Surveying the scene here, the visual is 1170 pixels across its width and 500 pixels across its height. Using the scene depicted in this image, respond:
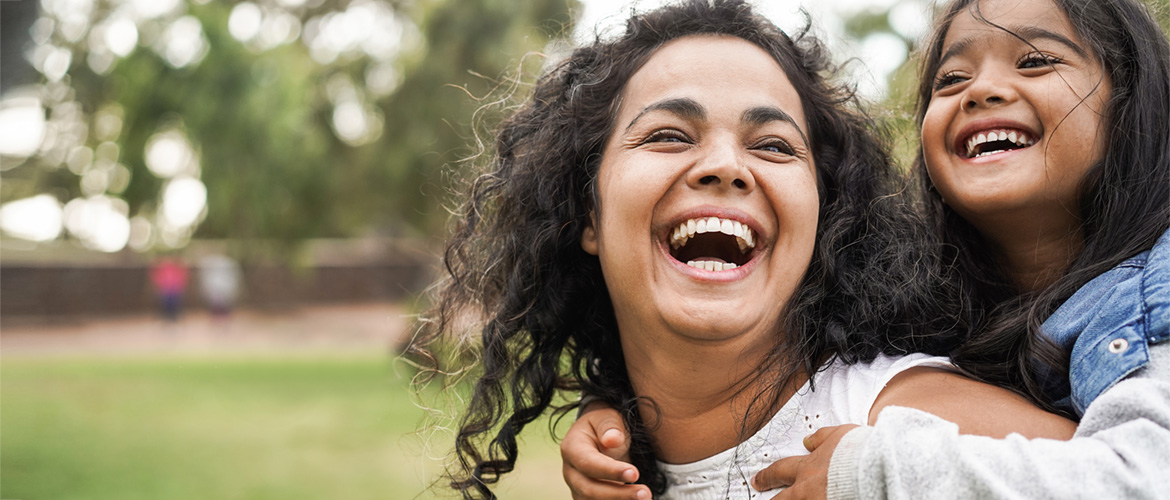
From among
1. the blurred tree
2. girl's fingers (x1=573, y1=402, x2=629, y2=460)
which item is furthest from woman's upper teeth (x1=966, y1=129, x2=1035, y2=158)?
the blurred tree

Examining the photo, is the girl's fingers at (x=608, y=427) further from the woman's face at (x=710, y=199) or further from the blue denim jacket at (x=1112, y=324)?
the blue denim jacket at (x=1112, y=324)

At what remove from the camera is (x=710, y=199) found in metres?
2.13

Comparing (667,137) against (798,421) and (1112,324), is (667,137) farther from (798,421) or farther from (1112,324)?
(1112,324)

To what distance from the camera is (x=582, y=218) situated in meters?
2.57

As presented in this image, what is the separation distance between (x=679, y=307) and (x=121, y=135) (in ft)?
29.5

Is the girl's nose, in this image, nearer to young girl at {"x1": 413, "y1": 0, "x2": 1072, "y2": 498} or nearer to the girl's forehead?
young girl at {"x1": 413, "y1": 0, "x2": 1072, "y2": 498}

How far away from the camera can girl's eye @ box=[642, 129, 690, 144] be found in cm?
222

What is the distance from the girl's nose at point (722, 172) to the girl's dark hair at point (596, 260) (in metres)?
0.31

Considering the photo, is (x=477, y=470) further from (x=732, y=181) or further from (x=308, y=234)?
→ (x=308, y=234)

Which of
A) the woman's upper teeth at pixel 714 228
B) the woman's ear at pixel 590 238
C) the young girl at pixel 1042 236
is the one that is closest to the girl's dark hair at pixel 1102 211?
the young girl at pixel 1042 236

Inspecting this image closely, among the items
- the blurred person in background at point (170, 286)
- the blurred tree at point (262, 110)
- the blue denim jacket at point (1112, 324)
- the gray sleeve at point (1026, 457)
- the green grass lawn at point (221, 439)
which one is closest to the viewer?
the gray sleeve at point (1026, 457)

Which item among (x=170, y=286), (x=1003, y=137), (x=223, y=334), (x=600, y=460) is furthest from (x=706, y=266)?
(x=170, y=286)

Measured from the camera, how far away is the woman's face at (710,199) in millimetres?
2105

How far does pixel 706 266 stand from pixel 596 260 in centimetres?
53
